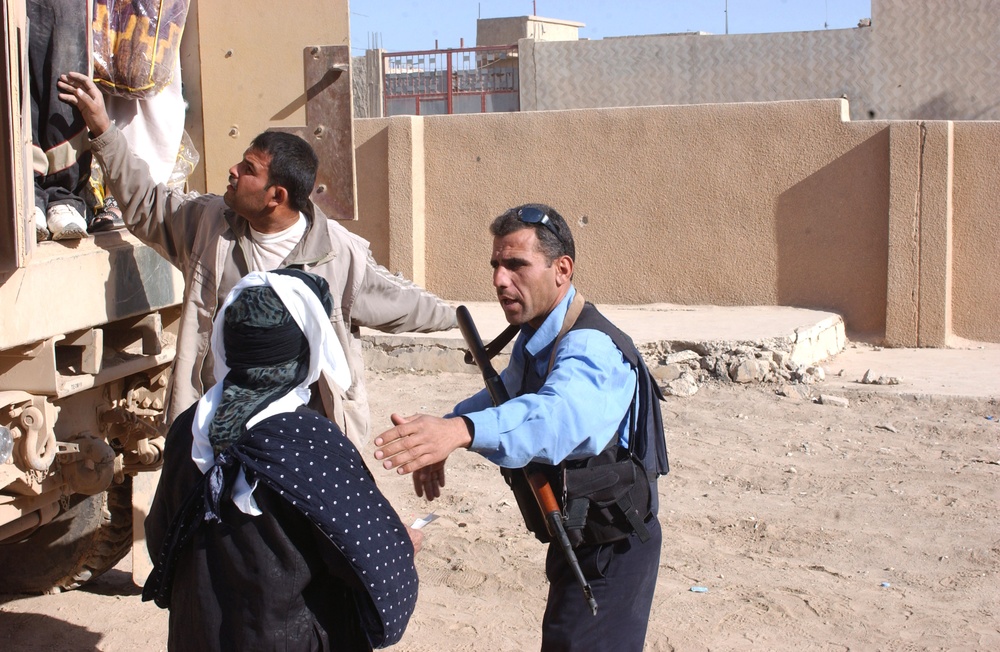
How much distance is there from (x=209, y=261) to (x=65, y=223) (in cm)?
39

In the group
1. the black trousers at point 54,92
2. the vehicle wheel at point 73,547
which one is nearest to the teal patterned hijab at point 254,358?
the black trousers at point 54,92

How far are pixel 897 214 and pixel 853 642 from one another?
19.7ft

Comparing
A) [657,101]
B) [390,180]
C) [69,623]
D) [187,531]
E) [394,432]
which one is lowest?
[69,623]

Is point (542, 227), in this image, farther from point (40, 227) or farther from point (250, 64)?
point (250, 64)

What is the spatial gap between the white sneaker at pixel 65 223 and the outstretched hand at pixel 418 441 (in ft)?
4.50

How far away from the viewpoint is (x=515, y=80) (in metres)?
18.2

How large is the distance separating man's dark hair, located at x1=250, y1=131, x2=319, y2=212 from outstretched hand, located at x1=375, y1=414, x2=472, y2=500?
1.17 meters

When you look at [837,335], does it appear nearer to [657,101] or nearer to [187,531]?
[187,531]

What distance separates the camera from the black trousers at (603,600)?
2.53 metres

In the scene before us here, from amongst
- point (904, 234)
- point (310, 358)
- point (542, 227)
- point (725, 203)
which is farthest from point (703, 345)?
point (310, 358)

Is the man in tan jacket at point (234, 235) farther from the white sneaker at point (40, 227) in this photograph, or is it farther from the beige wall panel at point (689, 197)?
the beige wall panel at point (689, 197)

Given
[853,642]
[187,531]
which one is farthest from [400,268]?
[187,531]

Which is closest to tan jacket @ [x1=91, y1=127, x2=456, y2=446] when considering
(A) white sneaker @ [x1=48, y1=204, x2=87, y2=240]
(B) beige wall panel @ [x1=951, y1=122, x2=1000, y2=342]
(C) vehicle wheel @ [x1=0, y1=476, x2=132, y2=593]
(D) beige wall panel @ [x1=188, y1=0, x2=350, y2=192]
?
(A) white sneaker @ [x1=48, y1=204, x2=87, y2=240]

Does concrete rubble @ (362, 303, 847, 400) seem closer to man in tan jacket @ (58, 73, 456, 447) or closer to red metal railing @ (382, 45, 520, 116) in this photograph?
man in tan jacket @ (58, 73, 456, 447)
